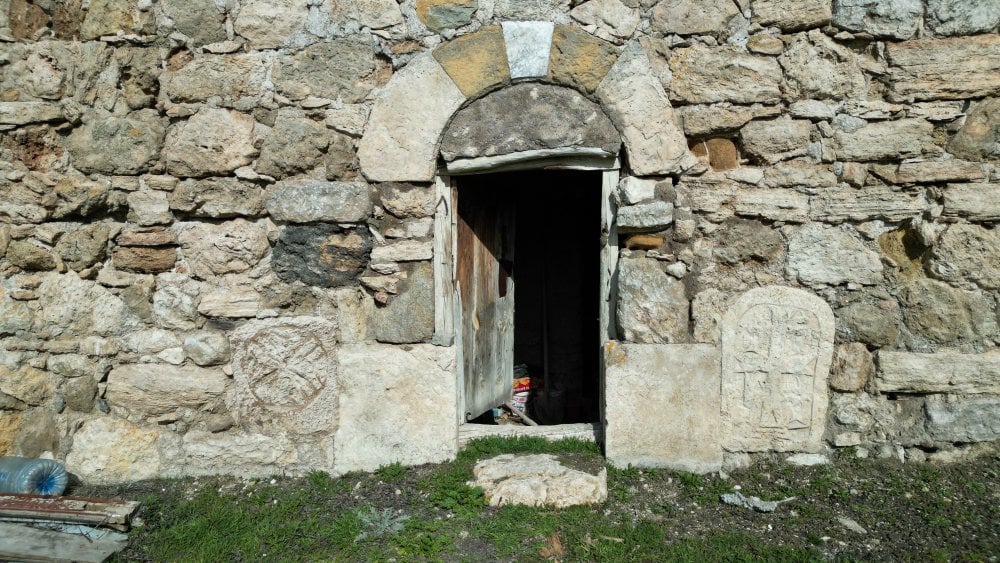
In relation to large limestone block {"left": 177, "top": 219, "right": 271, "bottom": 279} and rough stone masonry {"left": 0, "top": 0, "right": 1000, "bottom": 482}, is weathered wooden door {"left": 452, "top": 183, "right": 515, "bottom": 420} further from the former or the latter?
large limestone block {"left": 177, "top": 219, "right": 271, "bottom": 279}

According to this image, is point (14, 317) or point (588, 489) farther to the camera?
point (14, 317)

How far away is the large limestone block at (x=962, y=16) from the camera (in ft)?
9.51

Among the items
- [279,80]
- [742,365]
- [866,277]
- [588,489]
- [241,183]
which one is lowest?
[588,489]

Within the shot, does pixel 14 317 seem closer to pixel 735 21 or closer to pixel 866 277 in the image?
pixel 735 21

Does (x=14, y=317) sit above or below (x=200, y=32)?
Result: below

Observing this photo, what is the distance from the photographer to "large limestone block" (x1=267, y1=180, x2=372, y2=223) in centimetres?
311

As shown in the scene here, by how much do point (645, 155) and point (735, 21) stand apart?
74 centimetres

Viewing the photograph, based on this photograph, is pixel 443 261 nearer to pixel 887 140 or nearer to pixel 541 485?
pixel 541 485

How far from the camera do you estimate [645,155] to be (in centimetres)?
303

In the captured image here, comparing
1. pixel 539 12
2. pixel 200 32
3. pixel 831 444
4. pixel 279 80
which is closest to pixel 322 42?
pixel 279 80

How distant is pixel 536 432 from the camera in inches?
137

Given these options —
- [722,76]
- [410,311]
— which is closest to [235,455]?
[410,311]

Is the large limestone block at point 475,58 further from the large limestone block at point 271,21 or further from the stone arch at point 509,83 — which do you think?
the large limestone block at point 271,21

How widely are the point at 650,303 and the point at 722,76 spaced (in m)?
1.11
